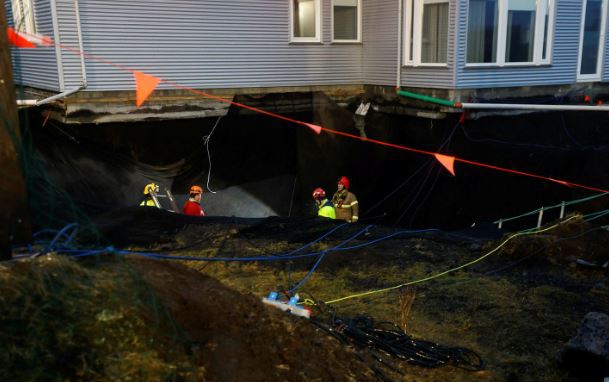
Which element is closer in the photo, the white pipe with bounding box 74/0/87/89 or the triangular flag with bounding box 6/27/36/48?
the triangular flag with bounding box 6/27/36/48

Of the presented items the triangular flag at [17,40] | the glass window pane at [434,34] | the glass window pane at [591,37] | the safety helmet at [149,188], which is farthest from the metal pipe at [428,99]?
the triangular flag at [17,40]

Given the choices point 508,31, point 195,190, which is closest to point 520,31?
point 508,31

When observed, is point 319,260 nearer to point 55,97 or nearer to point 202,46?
point 55,97

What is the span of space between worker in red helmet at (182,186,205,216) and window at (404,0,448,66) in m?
6.61

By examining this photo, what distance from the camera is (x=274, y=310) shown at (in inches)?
179

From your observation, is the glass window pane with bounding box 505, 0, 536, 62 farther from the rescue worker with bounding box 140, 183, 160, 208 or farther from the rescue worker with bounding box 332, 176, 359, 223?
the rescue worker with bounding box 140, 183, 160, 208

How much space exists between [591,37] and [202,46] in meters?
10.4

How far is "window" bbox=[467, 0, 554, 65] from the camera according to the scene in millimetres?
12991

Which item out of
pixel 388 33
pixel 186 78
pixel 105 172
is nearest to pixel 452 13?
pixel 388 33

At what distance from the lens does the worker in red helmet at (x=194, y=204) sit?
10.6 m

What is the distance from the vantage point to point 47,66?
12328 mm

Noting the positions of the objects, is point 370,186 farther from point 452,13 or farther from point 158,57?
point 158,57

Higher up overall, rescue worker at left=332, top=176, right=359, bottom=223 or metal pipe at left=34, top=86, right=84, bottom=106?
metal pipe at left=34, top=86, right=84, bottom=106

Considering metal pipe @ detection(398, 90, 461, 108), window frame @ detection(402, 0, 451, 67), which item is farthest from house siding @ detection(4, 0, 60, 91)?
window frame @ detection(402, 0, 451, 67)
